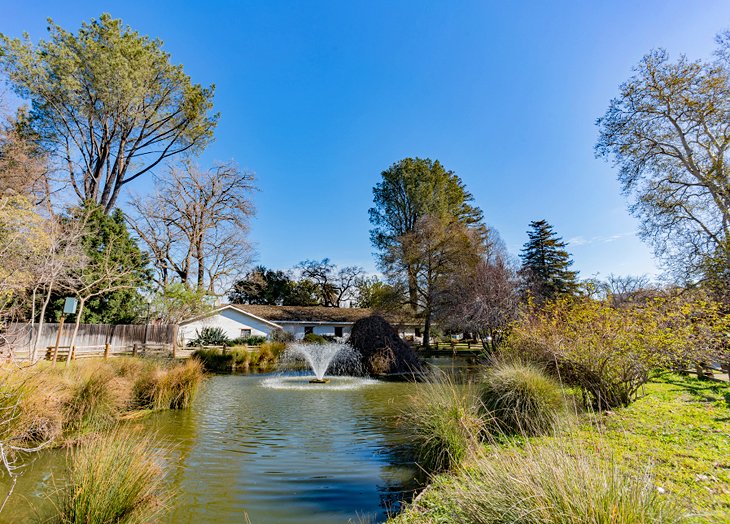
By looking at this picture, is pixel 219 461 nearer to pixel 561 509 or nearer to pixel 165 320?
pixel 561 509

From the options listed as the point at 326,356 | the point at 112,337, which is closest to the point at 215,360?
the point at 326,356

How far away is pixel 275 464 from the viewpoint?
591 cm

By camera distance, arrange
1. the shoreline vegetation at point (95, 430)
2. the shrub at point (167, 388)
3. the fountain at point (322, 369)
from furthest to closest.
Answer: the fountain at point (322, 369), the shrub at point (167, 388), the shoreline vegetation at point (95, 430)

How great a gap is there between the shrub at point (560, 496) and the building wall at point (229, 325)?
31.5 metres

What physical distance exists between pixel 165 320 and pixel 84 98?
49.8 feet

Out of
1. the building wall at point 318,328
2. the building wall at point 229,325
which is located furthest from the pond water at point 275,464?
the building wall at point 318,328

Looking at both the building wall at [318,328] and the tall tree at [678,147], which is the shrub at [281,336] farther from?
the tall tree at [678,147]

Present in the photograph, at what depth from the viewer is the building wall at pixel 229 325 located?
104ft

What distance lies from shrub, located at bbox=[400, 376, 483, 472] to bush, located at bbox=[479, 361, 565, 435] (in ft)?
2.30

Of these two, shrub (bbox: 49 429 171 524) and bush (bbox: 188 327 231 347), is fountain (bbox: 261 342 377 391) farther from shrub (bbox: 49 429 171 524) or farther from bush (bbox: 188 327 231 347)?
shrub (bbox: 49 429 171 524)

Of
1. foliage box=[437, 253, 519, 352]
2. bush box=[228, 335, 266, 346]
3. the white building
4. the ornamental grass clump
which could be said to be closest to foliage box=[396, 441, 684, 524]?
the ornamental grass clump

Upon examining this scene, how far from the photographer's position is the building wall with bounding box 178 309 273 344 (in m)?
31.8

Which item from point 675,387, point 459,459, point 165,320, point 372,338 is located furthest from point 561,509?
point 165,320

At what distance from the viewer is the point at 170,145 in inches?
1060
